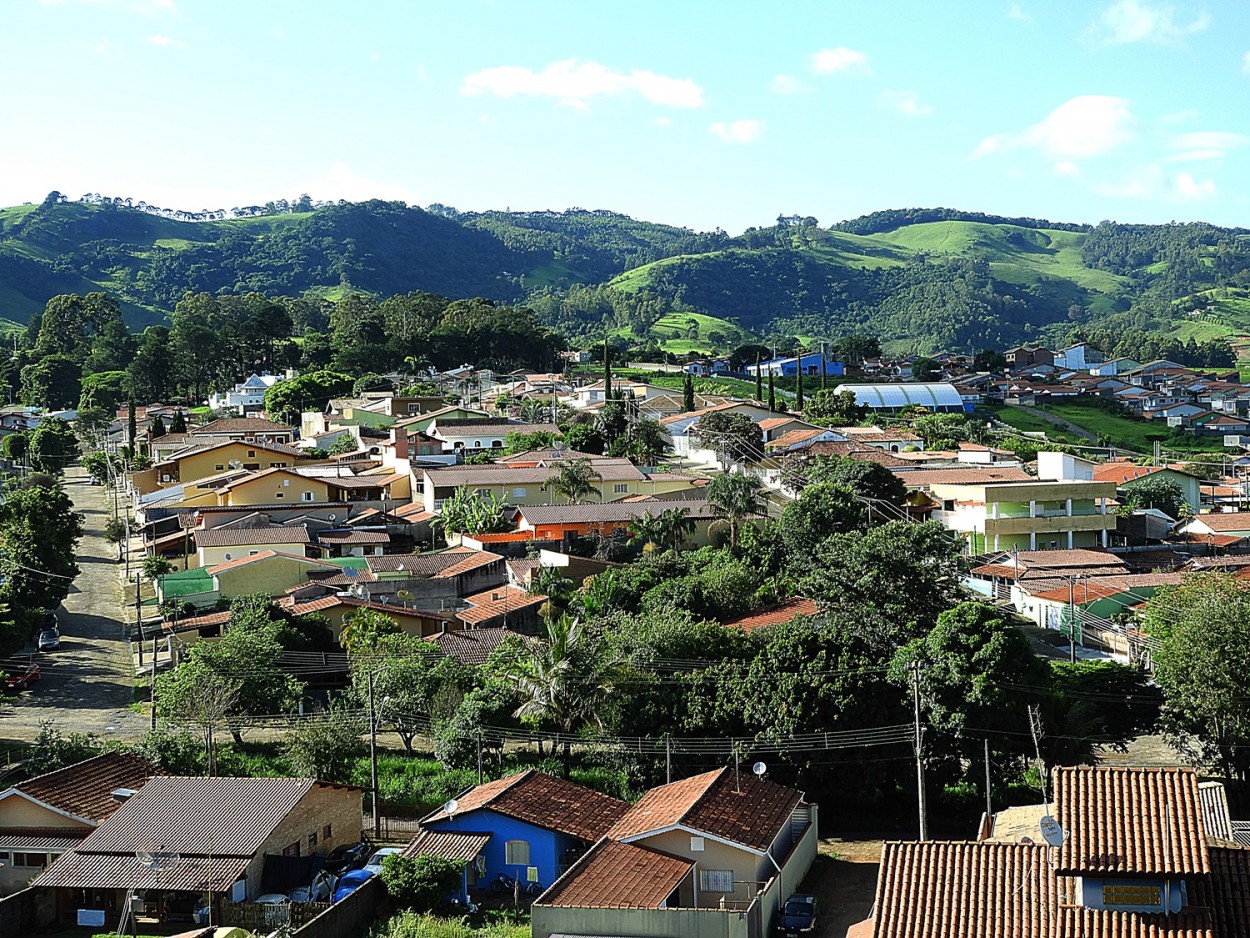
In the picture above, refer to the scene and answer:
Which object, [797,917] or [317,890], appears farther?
[317,890]

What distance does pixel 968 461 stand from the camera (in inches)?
2359

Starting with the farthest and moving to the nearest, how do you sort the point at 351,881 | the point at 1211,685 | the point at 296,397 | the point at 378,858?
the point at 296,397 < the point at 1211,685 < the point at 378,858 < the point at 351,881

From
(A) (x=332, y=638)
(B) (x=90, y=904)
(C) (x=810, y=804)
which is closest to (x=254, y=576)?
(A) (x=332, y=638)

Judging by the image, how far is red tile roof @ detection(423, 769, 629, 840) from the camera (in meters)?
22.7

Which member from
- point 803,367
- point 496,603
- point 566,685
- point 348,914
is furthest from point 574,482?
point 803,367

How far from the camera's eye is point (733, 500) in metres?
44.3

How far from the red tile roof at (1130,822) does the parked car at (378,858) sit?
1142cm

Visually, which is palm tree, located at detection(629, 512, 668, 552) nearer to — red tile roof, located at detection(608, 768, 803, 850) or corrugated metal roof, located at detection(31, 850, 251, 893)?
red tile roof, located at detection(608, 768, 803, 850)

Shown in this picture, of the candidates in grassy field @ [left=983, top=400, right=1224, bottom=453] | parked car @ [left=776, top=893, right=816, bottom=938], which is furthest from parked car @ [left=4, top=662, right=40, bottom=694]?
grassy field @ [left=983, top=400, right=1224, bottom=453]

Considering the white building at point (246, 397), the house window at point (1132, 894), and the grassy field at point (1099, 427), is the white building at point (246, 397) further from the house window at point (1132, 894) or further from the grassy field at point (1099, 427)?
the house window at point (1132, 894)

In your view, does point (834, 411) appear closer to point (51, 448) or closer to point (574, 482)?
point (574, 482)

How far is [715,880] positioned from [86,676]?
824 inches

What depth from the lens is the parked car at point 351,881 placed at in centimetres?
2142

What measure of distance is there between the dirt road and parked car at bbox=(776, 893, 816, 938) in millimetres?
15944
